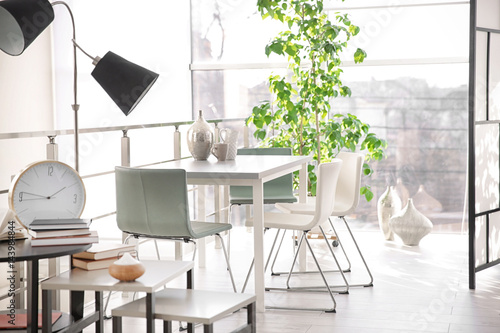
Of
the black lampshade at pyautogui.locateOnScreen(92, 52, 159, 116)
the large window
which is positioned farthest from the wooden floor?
the black lampshade at pyautogui.locateOnScreen(92, 52, 159, 116)

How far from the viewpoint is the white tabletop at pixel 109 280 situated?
8.28ft

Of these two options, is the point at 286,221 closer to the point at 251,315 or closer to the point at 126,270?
the point at 251,315

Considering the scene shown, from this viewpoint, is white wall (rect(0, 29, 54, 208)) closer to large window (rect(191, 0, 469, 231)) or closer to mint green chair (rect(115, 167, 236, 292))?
mint green chair (rect(115, 167, 236, 292))

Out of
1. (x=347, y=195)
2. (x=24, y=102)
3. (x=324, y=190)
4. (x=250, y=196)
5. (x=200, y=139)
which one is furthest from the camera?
(x=24, y=102)

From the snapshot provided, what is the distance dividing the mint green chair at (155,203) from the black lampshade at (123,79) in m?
0.78

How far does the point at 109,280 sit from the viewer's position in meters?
2.63

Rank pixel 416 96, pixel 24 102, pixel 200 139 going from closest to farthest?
pixel 200 139
pixel 24 102
pixel 416 96

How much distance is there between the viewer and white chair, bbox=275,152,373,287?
186 inches

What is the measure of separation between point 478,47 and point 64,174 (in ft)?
9.24

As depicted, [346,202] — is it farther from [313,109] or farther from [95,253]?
[95,253]

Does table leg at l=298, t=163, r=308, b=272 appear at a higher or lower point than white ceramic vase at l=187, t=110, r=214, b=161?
lower

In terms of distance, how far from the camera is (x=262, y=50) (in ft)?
23.6

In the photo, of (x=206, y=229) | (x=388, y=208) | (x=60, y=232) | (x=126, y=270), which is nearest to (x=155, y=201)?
(x=206, y=229)

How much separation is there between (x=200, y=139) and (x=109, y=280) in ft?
7.54
